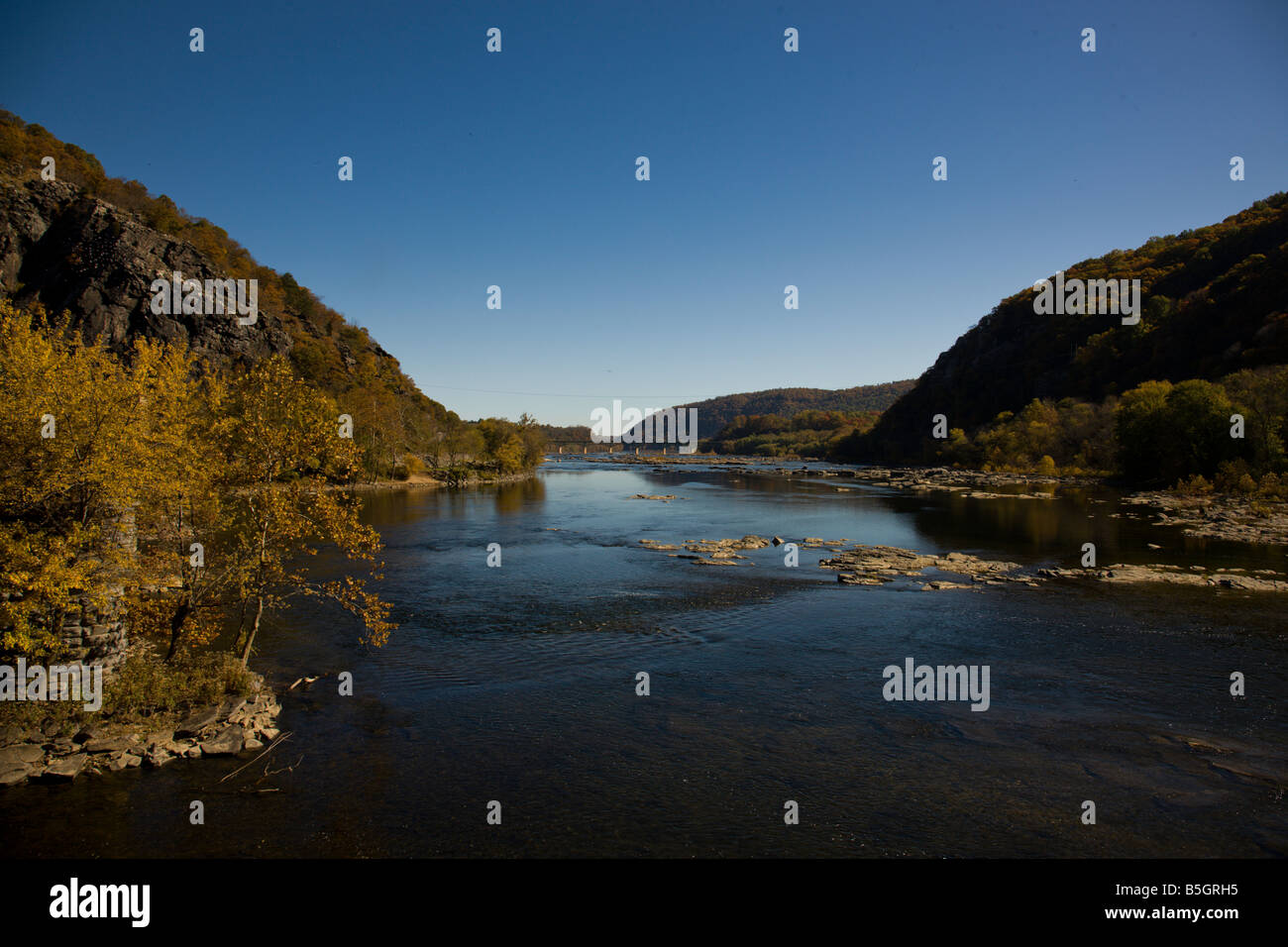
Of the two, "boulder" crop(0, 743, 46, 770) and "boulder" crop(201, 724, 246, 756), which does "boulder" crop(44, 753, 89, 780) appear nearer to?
"boulder" crop(0, 743, 46, 770)

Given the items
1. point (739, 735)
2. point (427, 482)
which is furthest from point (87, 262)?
point (739, 735)

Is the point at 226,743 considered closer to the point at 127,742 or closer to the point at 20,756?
the point at 127,742

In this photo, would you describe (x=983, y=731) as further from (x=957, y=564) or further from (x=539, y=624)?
(x=957, y=564)

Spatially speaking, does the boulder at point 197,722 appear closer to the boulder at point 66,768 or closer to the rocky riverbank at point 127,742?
the rocky riverbank at point 127,742

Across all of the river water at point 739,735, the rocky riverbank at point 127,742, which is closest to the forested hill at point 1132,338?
the river water at point 739,735

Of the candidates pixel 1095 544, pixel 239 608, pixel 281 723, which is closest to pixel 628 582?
pixel 239 608

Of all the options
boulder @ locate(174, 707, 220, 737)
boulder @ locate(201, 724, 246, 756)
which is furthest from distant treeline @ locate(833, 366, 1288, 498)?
boulder @ locate(174, 707, 220, 737)
